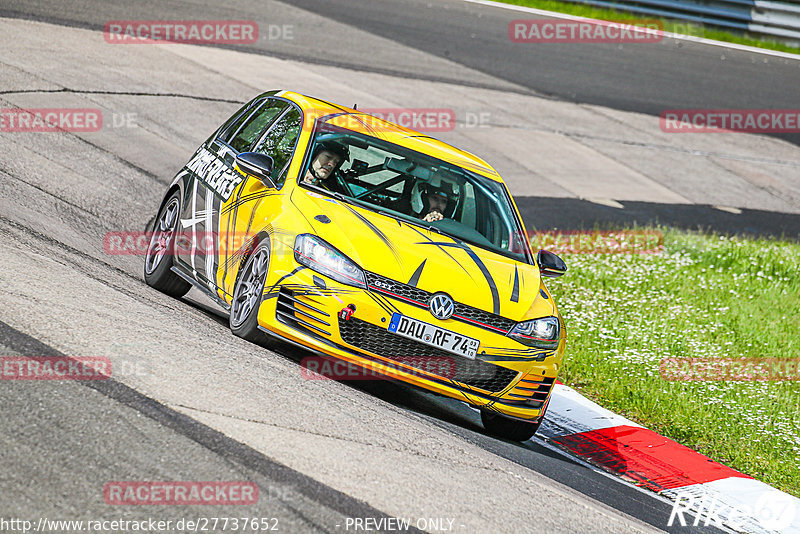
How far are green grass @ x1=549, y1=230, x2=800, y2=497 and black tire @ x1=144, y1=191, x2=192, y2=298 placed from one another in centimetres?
335

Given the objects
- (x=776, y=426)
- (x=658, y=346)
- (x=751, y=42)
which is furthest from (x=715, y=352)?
(x=751, y=42)

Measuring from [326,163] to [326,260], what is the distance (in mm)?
1229

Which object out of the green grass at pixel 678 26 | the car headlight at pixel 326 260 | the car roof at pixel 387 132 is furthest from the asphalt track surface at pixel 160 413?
the green grass at pixel 678 26

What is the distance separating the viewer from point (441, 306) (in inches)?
250

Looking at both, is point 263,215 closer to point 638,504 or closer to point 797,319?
point 638,504

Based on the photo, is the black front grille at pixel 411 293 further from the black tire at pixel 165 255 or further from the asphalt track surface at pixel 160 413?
the black tire at pixel 165 255

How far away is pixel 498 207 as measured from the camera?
7.88 meters

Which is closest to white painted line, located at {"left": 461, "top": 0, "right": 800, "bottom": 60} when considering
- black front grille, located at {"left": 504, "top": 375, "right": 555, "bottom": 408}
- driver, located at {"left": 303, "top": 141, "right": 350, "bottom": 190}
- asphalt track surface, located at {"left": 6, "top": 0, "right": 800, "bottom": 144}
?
asphalt track surface, located at {"left": 6, "top": 0, "right": 800, "bottom": 144}

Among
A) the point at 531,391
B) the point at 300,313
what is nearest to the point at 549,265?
the point at 531,391

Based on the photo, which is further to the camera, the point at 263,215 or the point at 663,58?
the point at 663,58

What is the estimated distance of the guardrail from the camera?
25.2m

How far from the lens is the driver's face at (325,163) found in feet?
24.1

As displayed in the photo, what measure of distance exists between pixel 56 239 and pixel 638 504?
15.9ft

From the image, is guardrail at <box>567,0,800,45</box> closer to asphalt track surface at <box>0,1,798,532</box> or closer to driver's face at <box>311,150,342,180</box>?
asphalt track surface at <box>0,1,798,532</box>
